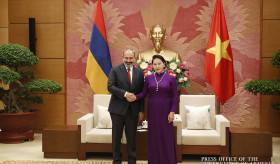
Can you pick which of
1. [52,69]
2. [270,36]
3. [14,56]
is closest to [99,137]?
[14,56]

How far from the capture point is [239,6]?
524 centimetres

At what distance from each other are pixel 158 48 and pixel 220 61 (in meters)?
1.12

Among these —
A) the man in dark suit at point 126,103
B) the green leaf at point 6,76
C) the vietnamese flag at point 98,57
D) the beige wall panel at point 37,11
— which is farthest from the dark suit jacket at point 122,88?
the beige wall panel at point 37,11

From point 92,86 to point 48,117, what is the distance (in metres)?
1.21

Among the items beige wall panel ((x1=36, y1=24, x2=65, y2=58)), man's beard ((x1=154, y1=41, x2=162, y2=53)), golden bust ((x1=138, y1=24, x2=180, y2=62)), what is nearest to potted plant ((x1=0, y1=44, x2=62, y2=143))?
beige wall panel ((x1=36, y1=24, x2=65, y2=58))

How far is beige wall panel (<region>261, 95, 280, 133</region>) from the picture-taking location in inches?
204

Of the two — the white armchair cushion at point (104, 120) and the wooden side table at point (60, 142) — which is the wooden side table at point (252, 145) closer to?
the white armchair cushion at point (104, 120)

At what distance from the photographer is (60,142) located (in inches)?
155

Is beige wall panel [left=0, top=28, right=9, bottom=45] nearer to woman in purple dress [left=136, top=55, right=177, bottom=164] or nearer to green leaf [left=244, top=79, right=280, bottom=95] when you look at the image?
woman in purple dress [left=136, top=55, right=177, bottom=164]

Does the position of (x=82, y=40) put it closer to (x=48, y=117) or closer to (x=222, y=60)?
(x=48, y=117)

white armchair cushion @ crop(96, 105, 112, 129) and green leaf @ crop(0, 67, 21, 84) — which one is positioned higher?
green leaf @ crop(0, 67, 21, 84)

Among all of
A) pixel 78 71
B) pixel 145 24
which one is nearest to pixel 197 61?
pixel 145 24

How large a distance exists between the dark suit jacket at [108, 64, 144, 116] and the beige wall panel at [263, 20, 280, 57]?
9.80 feet

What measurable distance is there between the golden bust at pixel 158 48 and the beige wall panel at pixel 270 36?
66.4 inches
